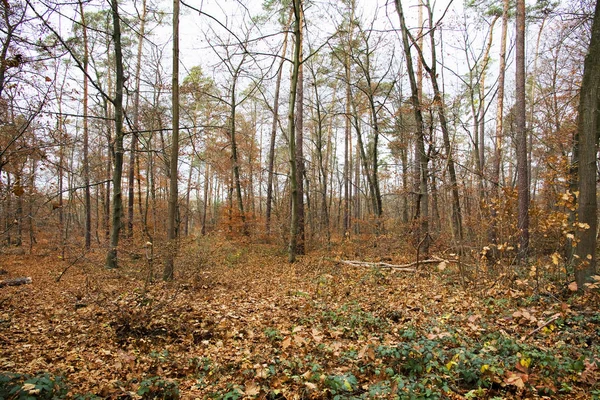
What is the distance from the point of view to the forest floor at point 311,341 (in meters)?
2.94

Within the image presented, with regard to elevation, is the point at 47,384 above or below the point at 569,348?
above

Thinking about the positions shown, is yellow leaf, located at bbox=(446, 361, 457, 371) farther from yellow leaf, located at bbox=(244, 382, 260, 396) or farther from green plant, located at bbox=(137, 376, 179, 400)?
green plant, located at bbox=(137, 376, 179, 400)

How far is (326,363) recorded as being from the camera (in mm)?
3508

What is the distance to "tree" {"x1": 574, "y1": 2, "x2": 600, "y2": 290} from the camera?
16.3 feet

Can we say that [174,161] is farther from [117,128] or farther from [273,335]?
[273,335]

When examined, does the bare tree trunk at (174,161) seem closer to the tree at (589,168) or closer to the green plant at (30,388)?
the green plant at (30,388)

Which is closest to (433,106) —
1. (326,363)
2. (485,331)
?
(485,331)

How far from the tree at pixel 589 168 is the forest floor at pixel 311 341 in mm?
543

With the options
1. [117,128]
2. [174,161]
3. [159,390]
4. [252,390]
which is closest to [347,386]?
[252,390]

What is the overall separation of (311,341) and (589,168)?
4921 mm

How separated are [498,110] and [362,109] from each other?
5.77 m

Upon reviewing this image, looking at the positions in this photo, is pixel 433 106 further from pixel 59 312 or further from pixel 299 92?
pixel 59 312

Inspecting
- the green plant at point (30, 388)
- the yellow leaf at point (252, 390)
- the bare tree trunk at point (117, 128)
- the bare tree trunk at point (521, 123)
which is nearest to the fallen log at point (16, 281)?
the bare tree trunk at point (117, 128)

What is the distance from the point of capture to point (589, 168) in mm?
4980
